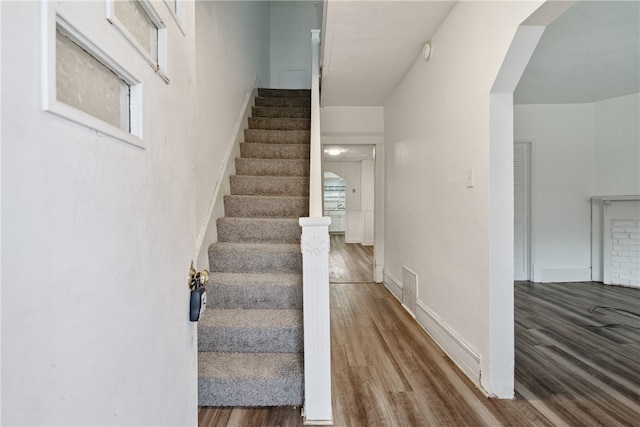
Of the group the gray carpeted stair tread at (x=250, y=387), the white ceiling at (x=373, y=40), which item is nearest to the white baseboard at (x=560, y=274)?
the white ceiling at (x=373, y=40)

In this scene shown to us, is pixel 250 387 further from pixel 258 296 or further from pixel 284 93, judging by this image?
pixel 284 93

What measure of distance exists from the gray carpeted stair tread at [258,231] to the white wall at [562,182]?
3.61 meters

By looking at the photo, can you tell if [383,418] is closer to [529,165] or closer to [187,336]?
[187,336]

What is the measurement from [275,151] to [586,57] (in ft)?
10.2

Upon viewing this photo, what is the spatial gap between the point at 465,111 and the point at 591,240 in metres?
3.80

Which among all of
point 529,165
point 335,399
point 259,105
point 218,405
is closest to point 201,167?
point 218,405

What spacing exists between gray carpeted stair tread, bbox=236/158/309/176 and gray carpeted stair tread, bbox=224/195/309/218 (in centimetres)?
44

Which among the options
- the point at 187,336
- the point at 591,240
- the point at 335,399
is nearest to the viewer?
the point at 187,336

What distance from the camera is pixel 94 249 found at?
465 mm

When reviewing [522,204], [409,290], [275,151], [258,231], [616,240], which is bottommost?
[409,290]

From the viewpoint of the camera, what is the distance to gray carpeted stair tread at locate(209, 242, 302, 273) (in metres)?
2.29

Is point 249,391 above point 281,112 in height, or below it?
below

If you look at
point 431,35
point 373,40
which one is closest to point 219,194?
point 373,40

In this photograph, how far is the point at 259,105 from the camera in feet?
13.6
